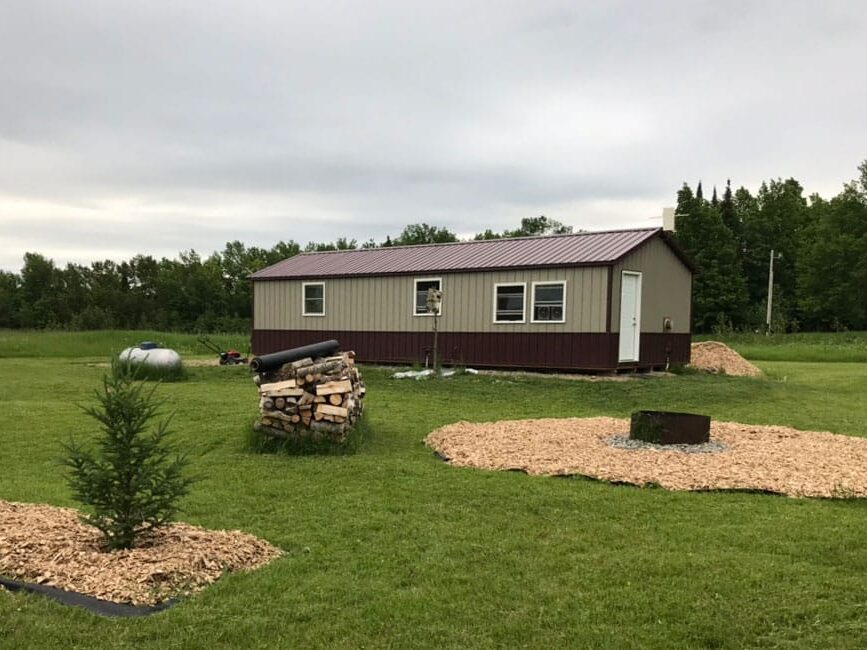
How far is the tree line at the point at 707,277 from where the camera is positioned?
49.1 m

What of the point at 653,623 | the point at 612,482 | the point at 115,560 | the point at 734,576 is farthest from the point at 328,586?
the point at 612,482

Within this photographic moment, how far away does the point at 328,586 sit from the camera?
3.87 m

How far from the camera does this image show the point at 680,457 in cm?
739

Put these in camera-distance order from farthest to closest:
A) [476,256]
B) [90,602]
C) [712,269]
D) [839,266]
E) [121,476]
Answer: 1. [712,269]
2. [839,266]
3. [476,256]
4. [121,476]
5. [90,602]

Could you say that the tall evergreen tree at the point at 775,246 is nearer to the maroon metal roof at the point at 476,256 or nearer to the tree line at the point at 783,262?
the tree line at the point at 783,262

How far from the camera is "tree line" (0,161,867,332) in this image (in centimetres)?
4909

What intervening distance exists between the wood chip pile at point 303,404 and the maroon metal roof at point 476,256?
8766 mm

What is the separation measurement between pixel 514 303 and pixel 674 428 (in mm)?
8883

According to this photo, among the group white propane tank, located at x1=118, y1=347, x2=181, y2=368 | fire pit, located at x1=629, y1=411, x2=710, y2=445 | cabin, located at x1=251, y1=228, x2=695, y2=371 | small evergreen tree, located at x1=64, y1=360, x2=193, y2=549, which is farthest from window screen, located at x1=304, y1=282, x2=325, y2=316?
small evergreen tree, located at x1=64, y1=360, x2=193, y2=549

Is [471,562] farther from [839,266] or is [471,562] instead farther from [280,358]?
[839,266]

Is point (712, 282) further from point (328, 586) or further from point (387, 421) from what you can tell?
point (328, 586)

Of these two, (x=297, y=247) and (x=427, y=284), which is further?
(x=297, y=247)

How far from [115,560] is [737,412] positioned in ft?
32.9

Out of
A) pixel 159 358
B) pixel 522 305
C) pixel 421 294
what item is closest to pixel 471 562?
pixel 522 305
